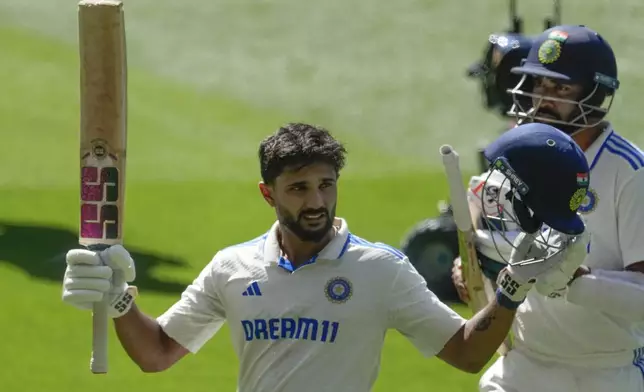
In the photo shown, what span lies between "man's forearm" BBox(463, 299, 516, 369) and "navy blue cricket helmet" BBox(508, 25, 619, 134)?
99cm

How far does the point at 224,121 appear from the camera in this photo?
1484cm

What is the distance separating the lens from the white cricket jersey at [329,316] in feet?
14.1

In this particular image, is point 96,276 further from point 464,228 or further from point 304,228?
point 464,228

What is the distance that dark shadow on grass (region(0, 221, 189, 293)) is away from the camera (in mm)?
10164

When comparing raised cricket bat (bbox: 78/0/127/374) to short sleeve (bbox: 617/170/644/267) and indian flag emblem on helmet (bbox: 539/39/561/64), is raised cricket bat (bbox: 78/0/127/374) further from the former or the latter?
short sleeve (bbox: 617/170/644/267)

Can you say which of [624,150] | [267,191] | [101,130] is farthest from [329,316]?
[624,150]

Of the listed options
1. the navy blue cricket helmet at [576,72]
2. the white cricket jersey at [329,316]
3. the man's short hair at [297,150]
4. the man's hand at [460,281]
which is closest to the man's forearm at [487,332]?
the white cricket jersey at [329,316]

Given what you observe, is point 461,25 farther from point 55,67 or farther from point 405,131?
point 55,67

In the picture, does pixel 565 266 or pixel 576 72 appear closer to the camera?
pixel 565 266

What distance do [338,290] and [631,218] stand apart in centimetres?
108

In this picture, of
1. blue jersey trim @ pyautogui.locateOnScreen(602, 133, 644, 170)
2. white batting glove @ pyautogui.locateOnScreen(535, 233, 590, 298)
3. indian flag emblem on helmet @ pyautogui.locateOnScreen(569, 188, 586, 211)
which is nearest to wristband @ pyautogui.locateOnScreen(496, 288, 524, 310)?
white batting glove @ pyautogui.locateOnScreen(535, 233, 590, 298)

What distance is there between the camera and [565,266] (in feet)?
13.6

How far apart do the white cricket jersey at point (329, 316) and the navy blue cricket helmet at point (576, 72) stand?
894 mm

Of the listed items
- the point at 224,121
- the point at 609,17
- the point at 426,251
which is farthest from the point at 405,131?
the point at 426,251
